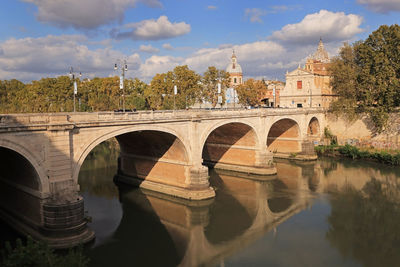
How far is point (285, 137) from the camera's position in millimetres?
48031

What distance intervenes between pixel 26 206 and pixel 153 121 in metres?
9.95

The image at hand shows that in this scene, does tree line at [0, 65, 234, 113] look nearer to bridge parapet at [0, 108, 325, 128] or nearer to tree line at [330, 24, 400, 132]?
tree line at [330, 24, 400, 132]

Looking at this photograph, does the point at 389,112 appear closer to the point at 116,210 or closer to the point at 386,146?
the point at 386,146

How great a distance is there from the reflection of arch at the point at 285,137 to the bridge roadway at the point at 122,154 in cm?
133

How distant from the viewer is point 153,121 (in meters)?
25.0

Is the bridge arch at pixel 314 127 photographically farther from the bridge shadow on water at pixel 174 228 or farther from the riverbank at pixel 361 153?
the bridge shadow on water at pixel 174 228

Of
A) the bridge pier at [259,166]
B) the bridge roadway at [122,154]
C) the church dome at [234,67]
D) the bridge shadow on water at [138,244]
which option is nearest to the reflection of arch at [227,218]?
the bridge roadway at [122,154]

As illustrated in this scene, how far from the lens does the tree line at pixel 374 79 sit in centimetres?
4425

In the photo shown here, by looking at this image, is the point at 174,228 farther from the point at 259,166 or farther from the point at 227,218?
the point at 259,166

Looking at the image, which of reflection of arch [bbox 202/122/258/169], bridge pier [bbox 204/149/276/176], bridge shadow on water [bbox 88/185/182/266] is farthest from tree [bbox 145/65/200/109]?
bridge shadow on water [bbox 88/185/182/266]

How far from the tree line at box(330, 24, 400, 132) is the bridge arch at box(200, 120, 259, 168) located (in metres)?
19.8

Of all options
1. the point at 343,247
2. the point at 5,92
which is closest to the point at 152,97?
the point at 5,92

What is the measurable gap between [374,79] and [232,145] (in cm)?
2200

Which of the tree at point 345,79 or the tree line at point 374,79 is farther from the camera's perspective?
the tree at point 345,79
